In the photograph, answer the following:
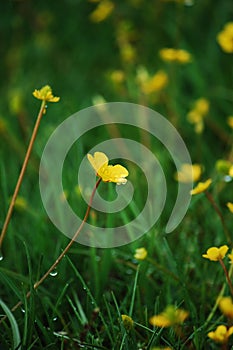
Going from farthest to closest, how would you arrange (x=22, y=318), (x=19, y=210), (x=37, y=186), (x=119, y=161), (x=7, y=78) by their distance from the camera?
1. (x=7, y=78)
2. (x=119, y=161)
3. (x=37, y=186)
4. (x=19, y=210)
5. (x=22, y=318)

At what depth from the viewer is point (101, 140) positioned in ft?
5.29

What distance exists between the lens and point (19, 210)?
1.26 metres

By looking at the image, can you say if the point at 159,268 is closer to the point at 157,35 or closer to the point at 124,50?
the point at 124,50

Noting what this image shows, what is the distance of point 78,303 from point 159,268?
0.17 metres

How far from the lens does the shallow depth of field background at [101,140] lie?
895mm

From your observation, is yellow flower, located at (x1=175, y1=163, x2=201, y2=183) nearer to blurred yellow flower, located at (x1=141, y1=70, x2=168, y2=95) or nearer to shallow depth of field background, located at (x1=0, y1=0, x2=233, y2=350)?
shallow depth of field background, located at (x1=0, y1=0, x2=233, y2=350)

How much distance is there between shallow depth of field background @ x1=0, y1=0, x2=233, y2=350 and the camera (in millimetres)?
895

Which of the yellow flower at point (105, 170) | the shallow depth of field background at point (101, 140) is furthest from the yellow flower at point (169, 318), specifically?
the yellow flower at point (105, 170)

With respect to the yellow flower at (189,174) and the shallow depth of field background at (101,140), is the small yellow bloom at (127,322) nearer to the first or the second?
the shallow depth of field background at (101,140)

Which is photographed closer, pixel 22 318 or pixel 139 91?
pixel 22 318

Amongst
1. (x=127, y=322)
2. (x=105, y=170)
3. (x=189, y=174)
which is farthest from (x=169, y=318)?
(x=189, y=174)

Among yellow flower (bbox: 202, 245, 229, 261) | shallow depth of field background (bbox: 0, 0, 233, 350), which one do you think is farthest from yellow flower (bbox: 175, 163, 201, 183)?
yellow flower (bbox: 202, 245, 229, 261)

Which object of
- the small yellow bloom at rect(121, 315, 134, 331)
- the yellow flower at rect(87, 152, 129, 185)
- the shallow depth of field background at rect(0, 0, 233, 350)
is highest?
the yellow flower at rect(87, 152, 129, 185)

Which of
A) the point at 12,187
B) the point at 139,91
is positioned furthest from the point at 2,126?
the point at 139,91
